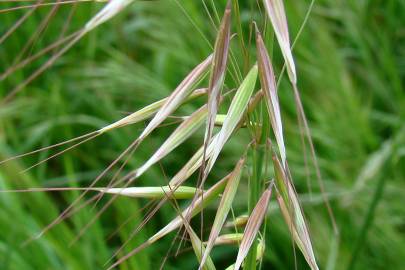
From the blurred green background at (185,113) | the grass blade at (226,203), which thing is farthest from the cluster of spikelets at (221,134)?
the blurred green background at (185,113)

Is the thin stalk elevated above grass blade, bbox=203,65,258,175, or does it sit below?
below

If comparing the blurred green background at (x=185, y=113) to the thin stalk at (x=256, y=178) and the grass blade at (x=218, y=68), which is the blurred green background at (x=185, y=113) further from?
the grass blade at (x=218, y=68)

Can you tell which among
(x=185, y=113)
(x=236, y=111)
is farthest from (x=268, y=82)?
(x=185, y=113)

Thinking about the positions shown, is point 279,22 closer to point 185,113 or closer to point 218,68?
point 218,68

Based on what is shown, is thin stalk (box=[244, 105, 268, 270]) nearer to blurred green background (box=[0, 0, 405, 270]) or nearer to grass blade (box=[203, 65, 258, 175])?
grass blade (box=[203, 65, 258, 175])

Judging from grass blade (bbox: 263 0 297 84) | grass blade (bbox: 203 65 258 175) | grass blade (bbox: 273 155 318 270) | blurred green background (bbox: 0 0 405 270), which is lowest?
blurred green background (bbox: 0 0 405 270)

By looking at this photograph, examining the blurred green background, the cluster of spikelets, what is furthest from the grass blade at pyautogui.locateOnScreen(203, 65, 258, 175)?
the blurred green background

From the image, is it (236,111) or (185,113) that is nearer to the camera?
(236,111)

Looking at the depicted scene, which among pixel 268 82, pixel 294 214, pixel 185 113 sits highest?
pixel 268 82
